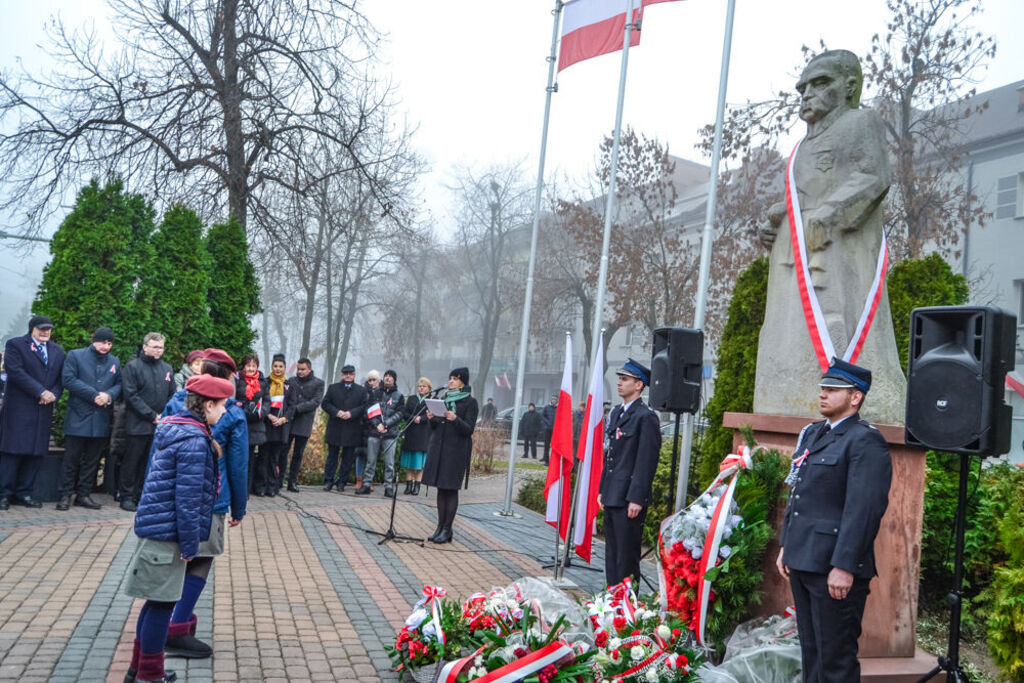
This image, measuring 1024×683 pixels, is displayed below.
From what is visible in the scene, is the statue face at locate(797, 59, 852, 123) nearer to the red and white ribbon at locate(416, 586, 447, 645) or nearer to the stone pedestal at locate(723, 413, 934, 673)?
the stone pedestal at locate(723, 413, 934, 673)

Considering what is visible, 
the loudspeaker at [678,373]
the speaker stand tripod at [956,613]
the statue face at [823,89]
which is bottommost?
the speaker stand tripod at [956,613]

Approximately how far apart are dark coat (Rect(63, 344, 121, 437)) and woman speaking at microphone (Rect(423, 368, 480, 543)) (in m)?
3.75

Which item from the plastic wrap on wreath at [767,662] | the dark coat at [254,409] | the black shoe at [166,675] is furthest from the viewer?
the dark coat at [254,409]

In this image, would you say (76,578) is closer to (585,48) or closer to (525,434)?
(585,48)

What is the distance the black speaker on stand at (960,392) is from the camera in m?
4.49

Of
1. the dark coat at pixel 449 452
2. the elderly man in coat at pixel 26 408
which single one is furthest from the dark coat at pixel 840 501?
the elderly man in coat at pixel 26 408

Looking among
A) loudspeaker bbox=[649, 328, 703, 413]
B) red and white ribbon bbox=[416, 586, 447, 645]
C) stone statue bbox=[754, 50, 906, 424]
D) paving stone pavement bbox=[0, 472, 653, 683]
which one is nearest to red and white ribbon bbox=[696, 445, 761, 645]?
stone statue bbox=[754, 50, 906, 424]

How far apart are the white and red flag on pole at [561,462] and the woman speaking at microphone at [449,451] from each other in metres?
1.88

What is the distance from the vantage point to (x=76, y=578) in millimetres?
6902

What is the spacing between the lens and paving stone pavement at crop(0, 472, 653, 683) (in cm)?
518

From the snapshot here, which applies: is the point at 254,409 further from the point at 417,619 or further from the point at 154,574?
the point at 154,574

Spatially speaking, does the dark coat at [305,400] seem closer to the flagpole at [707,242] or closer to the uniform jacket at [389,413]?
the uniform jacket at [389,413]

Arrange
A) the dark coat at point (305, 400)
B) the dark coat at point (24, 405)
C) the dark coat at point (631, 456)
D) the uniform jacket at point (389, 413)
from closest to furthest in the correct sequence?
the dark coat at point (631, 456), the dark coat at point (24, 405), the dark coat at point (305, 400), the uniform jacket at point (389, 413)

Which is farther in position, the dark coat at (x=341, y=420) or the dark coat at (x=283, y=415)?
the dark coat at (x=341, y=420)
